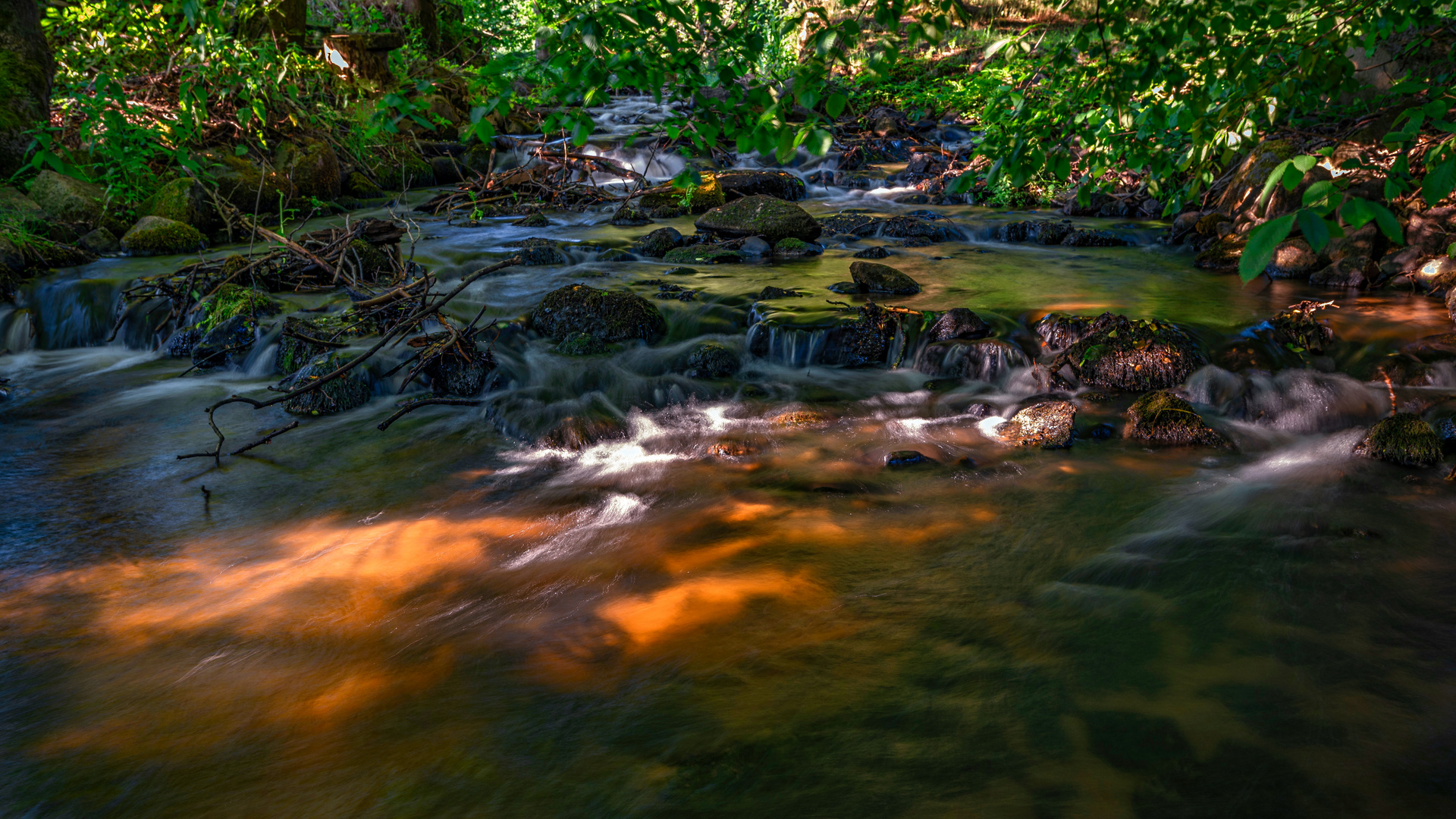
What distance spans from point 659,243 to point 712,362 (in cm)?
409

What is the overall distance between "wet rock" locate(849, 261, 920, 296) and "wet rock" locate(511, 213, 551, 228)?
5.91 meters

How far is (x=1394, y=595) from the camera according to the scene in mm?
3389

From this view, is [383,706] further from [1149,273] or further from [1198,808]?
[1149,273]

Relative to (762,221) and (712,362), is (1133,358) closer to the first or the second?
(712,362)

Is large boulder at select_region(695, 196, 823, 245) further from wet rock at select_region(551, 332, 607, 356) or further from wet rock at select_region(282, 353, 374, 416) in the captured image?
wet rock at select_region(282, 353, 374, 416)

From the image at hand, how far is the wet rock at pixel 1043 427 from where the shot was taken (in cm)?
517

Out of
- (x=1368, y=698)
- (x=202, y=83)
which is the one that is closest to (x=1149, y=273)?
(x=1368, y=698)

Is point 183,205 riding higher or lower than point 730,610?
higher

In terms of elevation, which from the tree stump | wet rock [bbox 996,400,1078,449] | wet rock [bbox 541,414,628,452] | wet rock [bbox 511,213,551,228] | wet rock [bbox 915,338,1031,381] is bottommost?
→ wet rock [bbox 541,414,628,452]

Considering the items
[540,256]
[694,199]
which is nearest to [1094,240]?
[694,199]

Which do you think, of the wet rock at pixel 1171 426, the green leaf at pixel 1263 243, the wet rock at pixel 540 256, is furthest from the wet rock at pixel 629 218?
the green leaf at pixel 1263 243

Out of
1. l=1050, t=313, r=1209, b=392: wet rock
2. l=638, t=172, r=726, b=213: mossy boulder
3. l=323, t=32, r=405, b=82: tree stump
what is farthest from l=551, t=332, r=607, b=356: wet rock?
l=323, t=32, r=405, b=82: tree stump

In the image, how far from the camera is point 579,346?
7.06m

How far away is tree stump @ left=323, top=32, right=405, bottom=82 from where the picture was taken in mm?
14516
